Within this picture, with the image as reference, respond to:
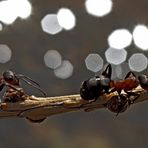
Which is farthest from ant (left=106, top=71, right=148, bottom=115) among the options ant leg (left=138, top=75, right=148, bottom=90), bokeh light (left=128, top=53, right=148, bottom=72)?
bokeh light (left=128, top=53, right=148, bottom=72)

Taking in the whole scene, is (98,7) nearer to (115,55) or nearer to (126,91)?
(115,55)

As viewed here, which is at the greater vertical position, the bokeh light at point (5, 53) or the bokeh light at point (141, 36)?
the bokeh light at point (5, 53)

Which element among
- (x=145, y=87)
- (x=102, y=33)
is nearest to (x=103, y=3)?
(x=102, y=33)

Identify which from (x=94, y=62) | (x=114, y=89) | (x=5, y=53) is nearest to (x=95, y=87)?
(x=114, y=89)

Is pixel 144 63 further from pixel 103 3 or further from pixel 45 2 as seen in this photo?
pixel 45 2

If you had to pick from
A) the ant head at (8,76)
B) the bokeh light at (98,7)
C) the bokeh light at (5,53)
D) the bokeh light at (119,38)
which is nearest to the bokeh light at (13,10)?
the bokeh light at (5,53)

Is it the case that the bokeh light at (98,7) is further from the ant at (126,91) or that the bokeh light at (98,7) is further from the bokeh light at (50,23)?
the ant at (126,91)
